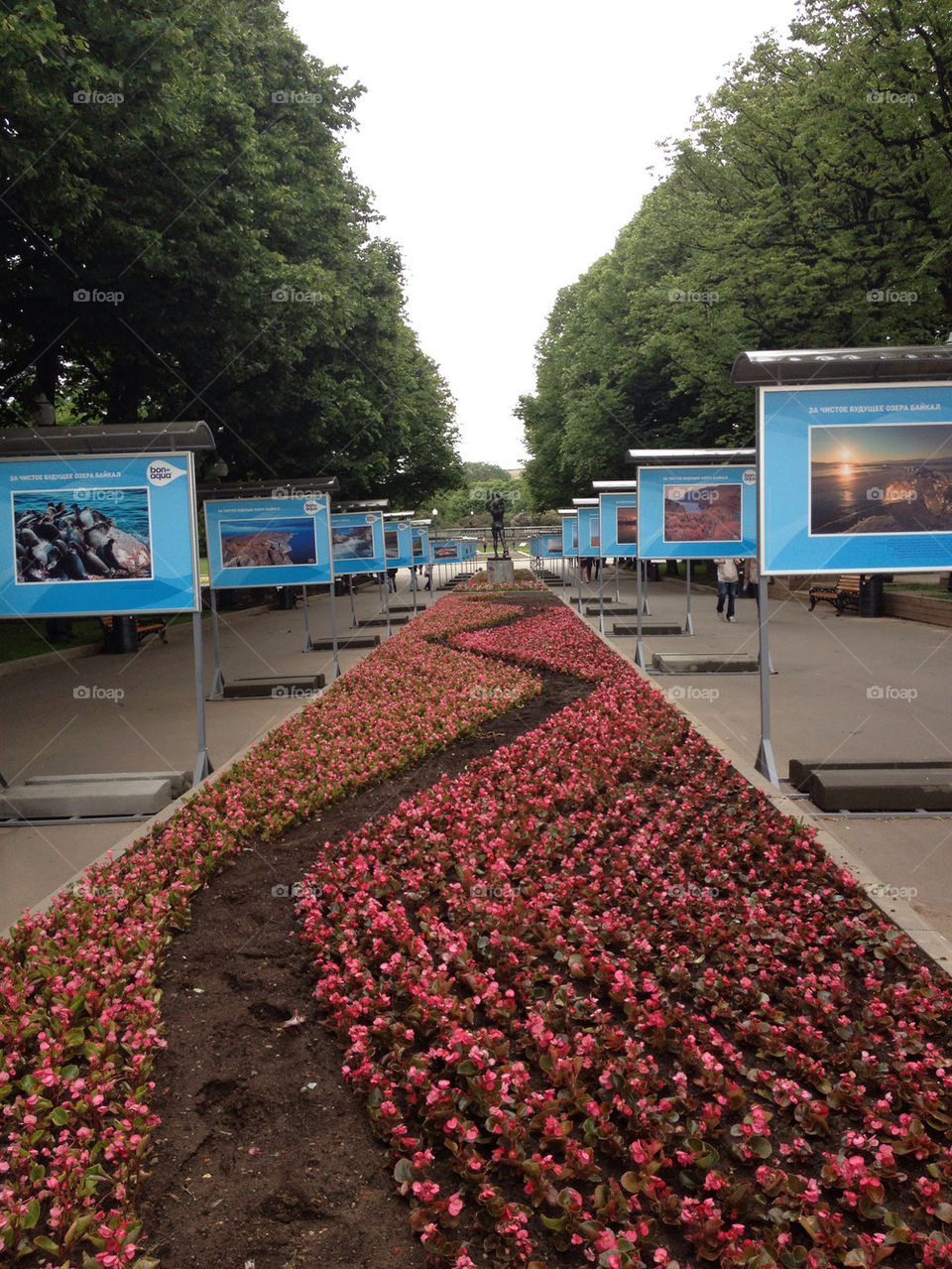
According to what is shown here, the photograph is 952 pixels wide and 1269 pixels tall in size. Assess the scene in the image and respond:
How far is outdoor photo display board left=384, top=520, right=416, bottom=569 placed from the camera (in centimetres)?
2517

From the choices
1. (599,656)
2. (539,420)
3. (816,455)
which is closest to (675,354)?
(599,656)

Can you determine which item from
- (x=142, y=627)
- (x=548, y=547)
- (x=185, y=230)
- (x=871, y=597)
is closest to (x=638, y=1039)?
(x=185, y=230)

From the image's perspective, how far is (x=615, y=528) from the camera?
1953 cm

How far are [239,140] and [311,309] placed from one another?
3584mm

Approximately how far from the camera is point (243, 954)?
5207mm

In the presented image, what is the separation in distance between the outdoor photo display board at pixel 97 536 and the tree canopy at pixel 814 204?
14848mm

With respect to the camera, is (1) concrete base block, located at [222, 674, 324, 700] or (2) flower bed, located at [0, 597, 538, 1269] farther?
(1) concrete base block, located at [222, 674, 324, 700]

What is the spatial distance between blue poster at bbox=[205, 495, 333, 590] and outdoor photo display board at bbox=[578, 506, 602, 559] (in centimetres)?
1195

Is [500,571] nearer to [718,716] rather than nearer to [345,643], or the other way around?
[345,643]

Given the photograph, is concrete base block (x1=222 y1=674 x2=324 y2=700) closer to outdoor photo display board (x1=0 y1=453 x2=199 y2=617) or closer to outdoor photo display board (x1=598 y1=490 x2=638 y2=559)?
outdoor photo display board (x1=0 y1=453 x2=199 y2=617)

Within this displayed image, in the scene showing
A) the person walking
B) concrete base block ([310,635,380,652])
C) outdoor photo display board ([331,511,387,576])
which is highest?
outdoor photo display board ([331,511,387,576])

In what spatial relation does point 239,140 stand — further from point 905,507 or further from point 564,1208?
point 564,1208

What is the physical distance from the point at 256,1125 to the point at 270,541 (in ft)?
37.4

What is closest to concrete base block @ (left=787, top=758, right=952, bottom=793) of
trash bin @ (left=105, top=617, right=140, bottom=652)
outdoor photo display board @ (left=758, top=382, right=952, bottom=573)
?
outdoor photo display board @ (left=758, top=382, right=952, bottom=573)
